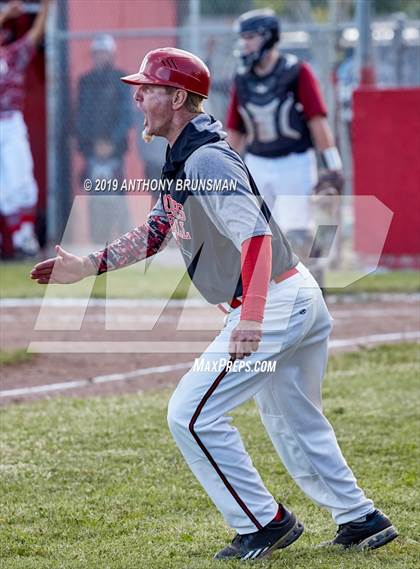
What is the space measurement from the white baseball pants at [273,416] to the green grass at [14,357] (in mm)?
4075

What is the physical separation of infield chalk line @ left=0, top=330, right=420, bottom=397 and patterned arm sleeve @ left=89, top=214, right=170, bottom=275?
3020mm

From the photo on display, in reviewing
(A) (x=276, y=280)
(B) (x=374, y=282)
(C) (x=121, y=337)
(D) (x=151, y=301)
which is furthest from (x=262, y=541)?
(B) (x=374, y=282)

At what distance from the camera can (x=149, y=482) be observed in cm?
570

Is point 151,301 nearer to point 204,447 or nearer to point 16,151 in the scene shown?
point 16,151

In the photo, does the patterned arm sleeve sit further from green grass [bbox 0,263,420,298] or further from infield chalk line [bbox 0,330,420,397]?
green grass [bbox 0,263,420,298]

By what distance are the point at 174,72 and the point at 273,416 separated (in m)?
1.41

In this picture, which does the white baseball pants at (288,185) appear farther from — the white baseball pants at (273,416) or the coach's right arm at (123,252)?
the white baseball pants at (273,416)

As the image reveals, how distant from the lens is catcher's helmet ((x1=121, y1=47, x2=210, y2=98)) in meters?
4.47

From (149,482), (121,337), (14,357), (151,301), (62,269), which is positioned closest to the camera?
(62,269)

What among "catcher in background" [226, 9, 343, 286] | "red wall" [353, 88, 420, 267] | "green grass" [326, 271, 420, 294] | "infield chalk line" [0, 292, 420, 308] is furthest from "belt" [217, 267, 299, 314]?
"red wall" [353, 88, 420, 267]

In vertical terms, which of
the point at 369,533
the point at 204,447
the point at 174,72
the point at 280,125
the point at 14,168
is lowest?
the point at 14,168

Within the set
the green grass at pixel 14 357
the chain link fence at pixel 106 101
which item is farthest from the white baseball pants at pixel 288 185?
the chain link fence at pixel 106 101

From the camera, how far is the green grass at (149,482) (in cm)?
462

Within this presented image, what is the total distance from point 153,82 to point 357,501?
5.92ft
